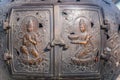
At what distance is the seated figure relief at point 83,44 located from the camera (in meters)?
3.57

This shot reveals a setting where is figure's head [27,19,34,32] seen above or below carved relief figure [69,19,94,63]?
above

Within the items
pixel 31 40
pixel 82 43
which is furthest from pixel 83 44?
pixel 31 40

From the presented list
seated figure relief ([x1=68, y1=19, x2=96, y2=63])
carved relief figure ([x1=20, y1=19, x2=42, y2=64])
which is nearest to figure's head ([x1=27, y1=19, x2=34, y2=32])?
carved relief figure ([x1=20, y1=19, x2=42, y2=64])

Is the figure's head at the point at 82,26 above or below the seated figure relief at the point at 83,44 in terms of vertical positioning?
above

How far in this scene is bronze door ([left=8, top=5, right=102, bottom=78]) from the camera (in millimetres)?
3562

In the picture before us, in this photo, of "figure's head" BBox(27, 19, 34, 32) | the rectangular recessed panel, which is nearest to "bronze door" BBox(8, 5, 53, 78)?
"figure's head" BBox(27, 19, 34, 32)

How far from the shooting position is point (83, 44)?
3598 mm

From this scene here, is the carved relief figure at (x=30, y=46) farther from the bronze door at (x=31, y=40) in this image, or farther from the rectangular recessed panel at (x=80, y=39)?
the rectangular recessed panel at (x=80, y=39)

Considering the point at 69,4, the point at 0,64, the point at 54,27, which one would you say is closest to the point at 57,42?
the point at 54,27

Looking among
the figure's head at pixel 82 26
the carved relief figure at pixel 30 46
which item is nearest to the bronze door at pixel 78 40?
the figure's head at pixel 82 26

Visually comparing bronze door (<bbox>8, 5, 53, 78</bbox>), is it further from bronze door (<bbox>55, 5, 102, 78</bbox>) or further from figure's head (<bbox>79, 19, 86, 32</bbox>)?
figure's head (<bbox>79, 19, 86, 32</bbox>)

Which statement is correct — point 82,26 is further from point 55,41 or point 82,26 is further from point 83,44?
point 55,41

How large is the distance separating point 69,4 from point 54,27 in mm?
275

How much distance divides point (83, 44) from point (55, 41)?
260 millimetres
